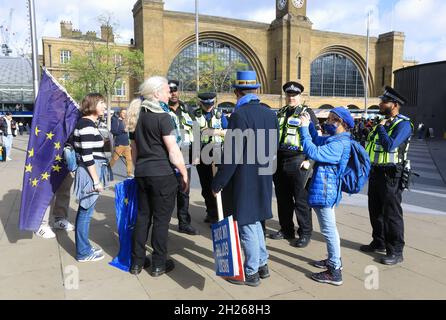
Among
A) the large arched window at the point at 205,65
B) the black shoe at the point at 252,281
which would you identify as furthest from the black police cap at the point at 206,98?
the large arched window at the point at 205,65

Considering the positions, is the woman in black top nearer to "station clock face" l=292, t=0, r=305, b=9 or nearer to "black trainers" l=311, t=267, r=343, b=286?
"black trainers" l=311, t=267, r=343, b=286

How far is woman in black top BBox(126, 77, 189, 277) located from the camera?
3412 mm

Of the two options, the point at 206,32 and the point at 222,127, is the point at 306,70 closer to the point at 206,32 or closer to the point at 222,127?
the point at 206,32

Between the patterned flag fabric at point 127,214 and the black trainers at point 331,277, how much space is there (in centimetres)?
193

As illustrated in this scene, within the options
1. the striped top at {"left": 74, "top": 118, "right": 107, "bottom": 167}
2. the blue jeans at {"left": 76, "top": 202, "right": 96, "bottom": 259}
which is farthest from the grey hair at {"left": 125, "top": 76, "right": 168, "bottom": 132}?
the blue jeans at {"left": 76, "top": 202, "right": 96, "bottom": 259}

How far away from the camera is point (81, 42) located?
40.7m

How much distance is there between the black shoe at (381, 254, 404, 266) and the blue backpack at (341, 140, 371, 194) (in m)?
0.96

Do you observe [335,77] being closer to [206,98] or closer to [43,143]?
[206,98]

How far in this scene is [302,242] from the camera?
4.54 meters

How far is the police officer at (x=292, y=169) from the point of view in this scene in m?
4.49

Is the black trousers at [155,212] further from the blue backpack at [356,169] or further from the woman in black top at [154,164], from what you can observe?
the blue backpack at [356,169]

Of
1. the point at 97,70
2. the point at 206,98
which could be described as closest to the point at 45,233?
the point at 206,98

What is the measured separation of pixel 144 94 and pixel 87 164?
0.97 m
